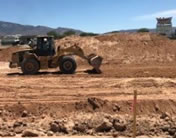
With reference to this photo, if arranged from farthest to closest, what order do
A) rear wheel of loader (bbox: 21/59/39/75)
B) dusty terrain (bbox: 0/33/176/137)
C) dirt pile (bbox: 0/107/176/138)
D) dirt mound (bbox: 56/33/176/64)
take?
dirt mound (bbox: 56/33/176/64) < rear wheel of loader (bbox: 21/59/39/75) < dusty terrain (bbox: 0/33/176/137) < dirt pile (bbox: 0/107/176/138)

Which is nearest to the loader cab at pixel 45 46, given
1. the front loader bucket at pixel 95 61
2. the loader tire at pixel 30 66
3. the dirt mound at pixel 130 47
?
the loader tire at pixel 30 66

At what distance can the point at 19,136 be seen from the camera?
11.7 meters

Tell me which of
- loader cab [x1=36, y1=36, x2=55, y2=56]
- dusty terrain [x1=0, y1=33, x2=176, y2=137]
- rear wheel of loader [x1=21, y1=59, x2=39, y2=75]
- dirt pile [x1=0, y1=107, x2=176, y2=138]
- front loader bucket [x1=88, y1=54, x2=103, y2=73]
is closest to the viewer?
dirt pile [x1=0, y1=107, x2=176, y2=138]

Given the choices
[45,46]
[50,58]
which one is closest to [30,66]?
[50,58]

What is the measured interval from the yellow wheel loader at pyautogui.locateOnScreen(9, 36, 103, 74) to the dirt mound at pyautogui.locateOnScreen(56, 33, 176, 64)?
9.63 meters

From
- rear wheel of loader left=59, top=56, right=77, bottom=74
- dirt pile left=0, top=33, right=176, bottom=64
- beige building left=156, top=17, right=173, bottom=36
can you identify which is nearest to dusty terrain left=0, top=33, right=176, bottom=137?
rear wheel of loader left=59, top=56, right=77, bottom=74

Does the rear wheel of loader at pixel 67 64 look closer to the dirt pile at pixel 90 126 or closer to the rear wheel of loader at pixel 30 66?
the rear wheel of loader at pixel 30 66

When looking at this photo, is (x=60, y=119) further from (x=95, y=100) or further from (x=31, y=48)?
(x=31, y=48)

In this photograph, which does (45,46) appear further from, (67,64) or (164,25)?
(164,25)

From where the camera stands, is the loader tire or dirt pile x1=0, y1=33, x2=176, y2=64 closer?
the loader tire

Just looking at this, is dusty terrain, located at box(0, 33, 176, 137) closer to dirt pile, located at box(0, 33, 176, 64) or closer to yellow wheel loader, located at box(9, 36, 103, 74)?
yellow wheel loader, located at box(9, 36, 103, 74)

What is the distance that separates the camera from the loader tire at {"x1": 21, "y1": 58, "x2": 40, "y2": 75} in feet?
73.8

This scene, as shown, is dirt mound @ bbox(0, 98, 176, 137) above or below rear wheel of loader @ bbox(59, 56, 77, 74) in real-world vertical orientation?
below

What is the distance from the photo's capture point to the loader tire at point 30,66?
22.5 meters
